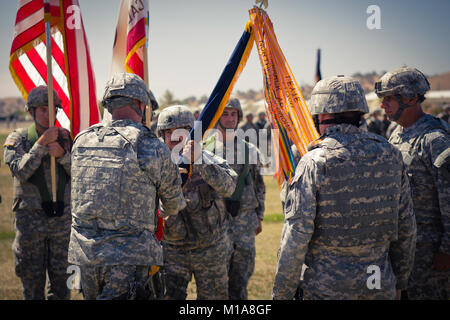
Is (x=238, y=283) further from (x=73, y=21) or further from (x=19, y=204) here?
(x=73, y=21)

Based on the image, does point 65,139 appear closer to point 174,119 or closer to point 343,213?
point 174,119

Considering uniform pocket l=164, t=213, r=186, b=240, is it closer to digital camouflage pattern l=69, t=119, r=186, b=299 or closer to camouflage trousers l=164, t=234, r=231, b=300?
camouflage trousers l=164, t=234, r=231, b=300

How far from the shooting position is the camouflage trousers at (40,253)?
4.26m

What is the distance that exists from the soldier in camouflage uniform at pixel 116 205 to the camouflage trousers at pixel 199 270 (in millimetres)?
936

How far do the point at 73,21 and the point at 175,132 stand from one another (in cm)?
206

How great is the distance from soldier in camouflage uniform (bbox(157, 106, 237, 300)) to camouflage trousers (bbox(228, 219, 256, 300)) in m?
0.81

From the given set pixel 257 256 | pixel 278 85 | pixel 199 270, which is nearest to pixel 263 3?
pixel 278 85

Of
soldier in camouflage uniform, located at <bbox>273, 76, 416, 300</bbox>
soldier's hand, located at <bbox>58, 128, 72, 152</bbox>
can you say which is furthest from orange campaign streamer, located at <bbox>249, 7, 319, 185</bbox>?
soldier's hand, located at <bbox>58, 128, 72, 152</bbox>

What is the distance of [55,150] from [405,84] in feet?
12.1

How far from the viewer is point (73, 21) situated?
15.4 ft

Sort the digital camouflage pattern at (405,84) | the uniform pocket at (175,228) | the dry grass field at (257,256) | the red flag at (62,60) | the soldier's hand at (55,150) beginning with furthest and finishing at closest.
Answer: the dry grass field at (257,256), the red flag at (62,60), the soldier's hand at (55,150), the uniform pocket at (175,228), the digital camouflage pattern at (405,84)

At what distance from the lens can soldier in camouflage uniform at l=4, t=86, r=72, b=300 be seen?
13.9ft

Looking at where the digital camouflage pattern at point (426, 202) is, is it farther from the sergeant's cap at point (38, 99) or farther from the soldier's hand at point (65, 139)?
the sergeant's cap at point (38, 99)

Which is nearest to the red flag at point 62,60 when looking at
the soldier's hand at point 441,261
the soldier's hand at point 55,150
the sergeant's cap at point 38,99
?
the sergeant's cap at point 38,99
